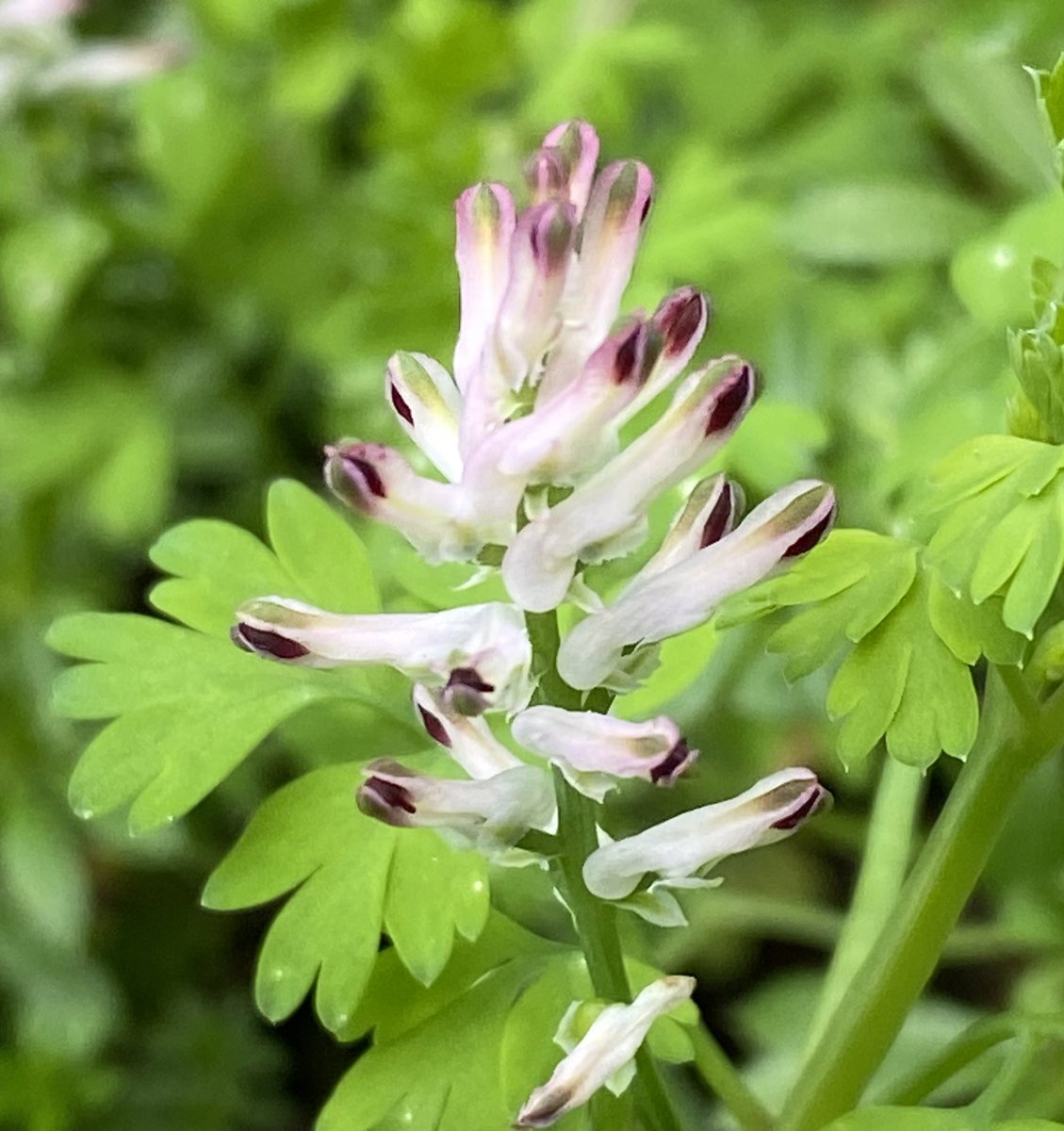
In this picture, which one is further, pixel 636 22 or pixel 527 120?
pixel 636 22

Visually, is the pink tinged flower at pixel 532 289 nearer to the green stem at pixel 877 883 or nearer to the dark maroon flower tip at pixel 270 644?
the dark maroon flower tip at pixel 270 644

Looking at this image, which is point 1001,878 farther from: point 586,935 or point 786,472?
point 586,935

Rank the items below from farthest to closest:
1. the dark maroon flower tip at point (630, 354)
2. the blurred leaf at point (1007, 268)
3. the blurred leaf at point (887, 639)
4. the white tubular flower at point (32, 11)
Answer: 1. the white tubular flower at point (32, 11)
2. the blurred leaf at point (1007, 268)
3. the blurred leaf at point (887, 639)
4. the dark maroon flower tip at point (630, 354)

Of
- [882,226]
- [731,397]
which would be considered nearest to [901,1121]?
[731,397]

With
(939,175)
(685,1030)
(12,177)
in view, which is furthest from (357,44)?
(685,1030)

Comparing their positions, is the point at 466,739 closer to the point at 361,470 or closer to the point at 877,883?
the point at 361,470

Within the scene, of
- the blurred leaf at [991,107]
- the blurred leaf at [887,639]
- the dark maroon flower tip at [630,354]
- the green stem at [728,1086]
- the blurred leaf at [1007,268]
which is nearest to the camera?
the dark maroon flower tip at [630,354]

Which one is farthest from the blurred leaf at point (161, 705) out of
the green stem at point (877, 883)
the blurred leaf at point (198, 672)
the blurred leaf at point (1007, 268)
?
the blurred leaf at point (1007, 268)

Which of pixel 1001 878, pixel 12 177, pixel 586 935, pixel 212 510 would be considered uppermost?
pixel 12 177
